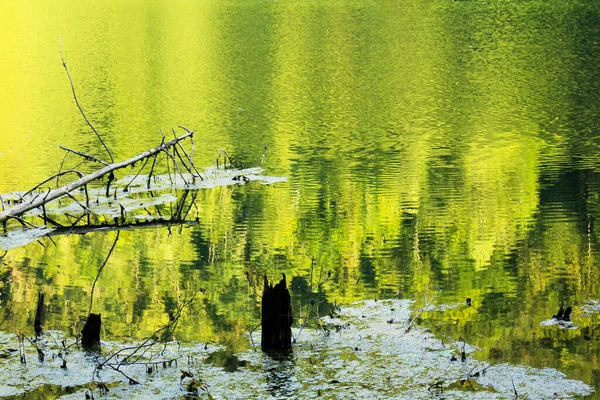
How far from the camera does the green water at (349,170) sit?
10.2m

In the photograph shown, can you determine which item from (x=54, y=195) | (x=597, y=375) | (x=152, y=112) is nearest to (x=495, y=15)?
(x=152, y=112)

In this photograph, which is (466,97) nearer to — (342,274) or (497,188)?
(497,188)

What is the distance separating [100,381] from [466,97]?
20925mm

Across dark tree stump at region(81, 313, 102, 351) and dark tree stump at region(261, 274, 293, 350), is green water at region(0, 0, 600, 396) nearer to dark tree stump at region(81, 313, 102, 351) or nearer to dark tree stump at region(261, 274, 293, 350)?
dark tree stump at region(261, 274, 293, 350)

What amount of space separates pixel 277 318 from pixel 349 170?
969cm

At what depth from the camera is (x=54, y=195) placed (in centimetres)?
1238

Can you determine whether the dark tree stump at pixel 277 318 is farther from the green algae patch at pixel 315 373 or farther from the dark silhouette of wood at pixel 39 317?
the dark silhouette of wood at pixel 39 317

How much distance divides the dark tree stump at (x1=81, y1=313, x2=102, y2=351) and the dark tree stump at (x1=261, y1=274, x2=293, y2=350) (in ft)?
4.73

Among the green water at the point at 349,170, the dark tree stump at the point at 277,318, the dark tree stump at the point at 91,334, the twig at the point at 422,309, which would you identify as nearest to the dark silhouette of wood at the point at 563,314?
the green water at the point at 349,170

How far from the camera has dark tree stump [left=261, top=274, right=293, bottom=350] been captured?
849 centimetres

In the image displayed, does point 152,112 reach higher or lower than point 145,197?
higher

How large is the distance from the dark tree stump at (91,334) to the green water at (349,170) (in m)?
0.54

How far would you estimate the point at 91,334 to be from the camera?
341 inches

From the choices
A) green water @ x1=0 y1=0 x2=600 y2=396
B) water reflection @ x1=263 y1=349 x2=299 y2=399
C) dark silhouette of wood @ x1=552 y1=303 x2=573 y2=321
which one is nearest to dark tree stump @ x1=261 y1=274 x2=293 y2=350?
water reflection @ x1=263 y1=349 x2=299 y2=399
